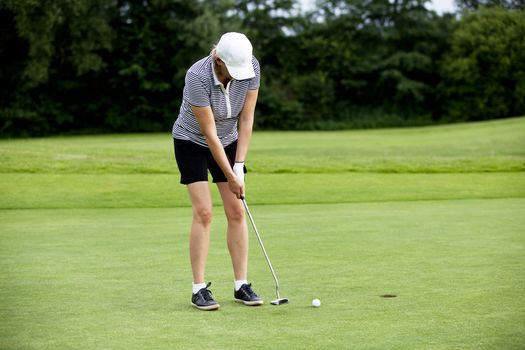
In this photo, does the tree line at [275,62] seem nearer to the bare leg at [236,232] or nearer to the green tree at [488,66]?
the green tree at [488,66]

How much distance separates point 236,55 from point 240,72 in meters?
0.11

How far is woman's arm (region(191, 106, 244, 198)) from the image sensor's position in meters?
4.91

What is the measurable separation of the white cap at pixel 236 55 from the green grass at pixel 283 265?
4.59 ft

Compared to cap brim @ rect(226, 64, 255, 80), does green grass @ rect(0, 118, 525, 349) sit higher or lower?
lower

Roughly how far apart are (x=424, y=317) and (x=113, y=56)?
4539cm

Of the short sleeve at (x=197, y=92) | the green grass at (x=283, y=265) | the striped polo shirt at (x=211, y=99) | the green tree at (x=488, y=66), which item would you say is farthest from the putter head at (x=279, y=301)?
the green tree at (x=488, y=66)

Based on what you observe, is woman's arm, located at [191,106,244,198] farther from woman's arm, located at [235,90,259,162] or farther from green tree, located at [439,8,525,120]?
green tree, located at [439,8,525,120]

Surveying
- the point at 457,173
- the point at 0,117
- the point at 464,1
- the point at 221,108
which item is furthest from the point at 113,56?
the point at 221,108

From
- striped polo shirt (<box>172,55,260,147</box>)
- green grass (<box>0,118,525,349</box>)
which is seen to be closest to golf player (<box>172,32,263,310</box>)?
striped polo shirt (<box>172,55,260,147</box>)

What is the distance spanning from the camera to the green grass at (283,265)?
13.1 feet

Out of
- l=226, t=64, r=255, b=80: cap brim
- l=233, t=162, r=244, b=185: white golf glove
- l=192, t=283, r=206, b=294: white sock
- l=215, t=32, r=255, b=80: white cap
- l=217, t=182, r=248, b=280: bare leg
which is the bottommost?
l=192, t=283, r=206, b=294: white sock

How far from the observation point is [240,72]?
188 inches

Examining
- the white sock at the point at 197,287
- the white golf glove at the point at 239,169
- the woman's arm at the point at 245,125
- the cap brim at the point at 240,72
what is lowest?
the white sock at the point at 197,287

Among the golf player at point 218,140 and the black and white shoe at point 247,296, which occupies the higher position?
the golf player at point 218,140
